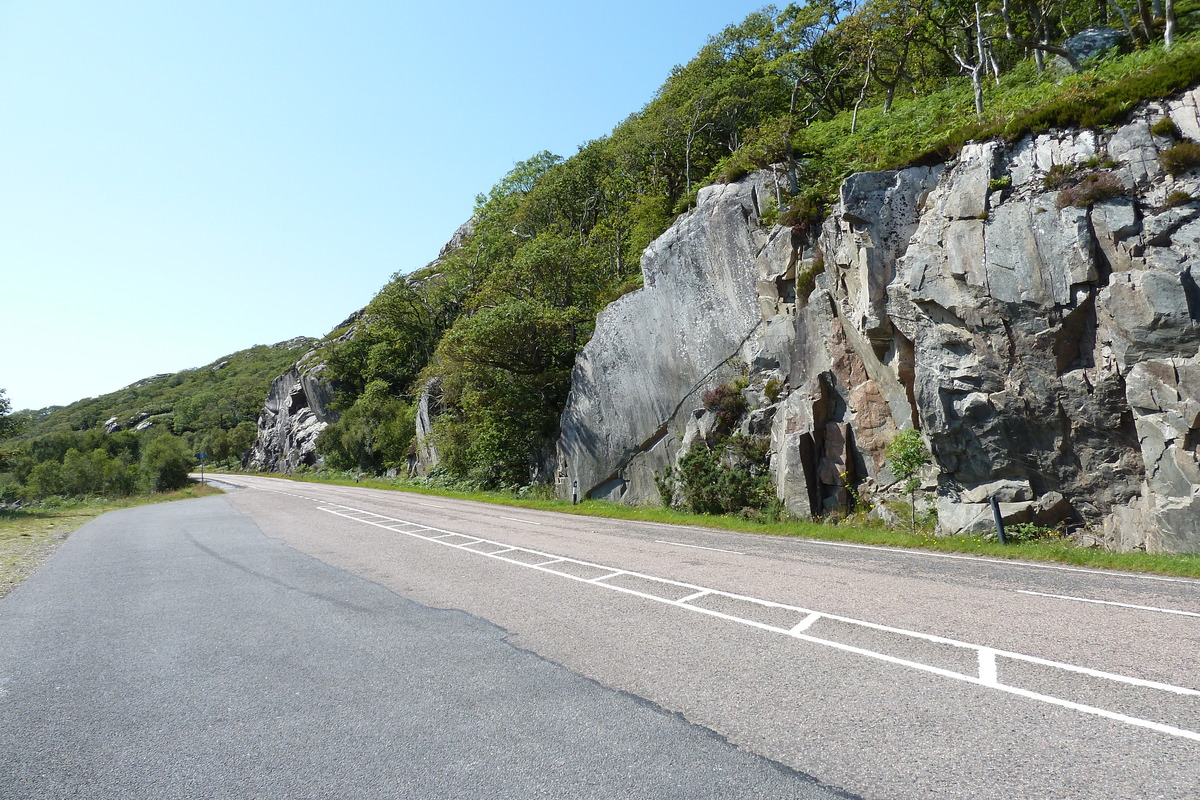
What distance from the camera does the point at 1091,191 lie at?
12055 mm

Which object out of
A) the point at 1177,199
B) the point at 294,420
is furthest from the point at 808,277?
the point at 294,420

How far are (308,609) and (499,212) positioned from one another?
4729cm

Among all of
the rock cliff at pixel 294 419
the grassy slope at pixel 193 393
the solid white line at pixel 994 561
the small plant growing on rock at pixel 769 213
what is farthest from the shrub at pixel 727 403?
the grassy slope at pixel 193 393

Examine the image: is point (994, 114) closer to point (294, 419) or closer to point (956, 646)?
point (956, 646)

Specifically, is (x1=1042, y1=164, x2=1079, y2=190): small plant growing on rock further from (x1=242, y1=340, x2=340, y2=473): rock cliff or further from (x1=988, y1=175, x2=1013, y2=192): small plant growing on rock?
(x1=242, y1=340, x2=340, y2=473): rock cliff

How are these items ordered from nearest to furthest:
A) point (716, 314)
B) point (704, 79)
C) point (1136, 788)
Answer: point (1136, 788) < point (716, 314) < point (704, 79)

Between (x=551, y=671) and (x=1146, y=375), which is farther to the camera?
(x=1146, y=375)

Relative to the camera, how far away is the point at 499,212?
50906 millimetres

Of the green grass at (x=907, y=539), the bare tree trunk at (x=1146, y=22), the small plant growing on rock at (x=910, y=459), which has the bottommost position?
the green grass at (x=907, y=539)

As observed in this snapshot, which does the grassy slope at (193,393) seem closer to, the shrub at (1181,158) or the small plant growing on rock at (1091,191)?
the small plant growing on rock at (1091,191)

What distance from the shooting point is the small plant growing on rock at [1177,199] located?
36.4ft

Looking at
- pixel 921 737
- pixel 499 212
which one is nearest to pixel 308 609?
pixel 921 737

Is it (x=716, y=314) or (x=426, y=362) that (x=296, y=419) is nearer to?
(x=426, y=362)

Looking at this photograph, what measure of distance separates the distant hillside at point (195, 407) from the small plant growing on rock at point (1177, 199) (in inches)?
3754
